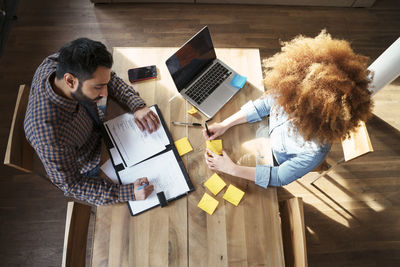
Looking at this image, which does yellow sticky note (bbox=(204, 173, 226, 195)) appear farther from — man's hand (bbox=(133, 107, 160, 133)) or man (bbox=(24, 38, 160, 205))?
man's hand (bbox=(133, 107, 160, 133))

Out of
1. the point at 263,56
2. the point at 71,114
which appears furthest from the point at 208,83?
the point at 263,56

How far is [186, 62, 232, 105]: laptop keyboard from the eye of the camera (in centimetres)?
153

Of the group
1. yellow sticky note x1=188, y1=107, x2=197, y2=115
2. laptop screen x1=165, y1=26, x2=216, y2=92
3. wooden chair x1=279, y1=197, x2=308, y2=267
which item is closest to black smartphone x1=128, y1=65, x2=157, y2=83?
laptop screen x1=165, y1=26, x2=216, y2=92

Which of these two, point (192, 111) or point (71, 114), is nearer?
point (71, 114)

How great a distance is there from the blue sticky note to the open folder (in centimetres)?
48

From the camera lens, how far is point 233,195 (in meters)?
1.32

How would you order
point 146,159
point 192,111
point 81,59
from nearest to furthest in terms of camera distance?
point 81,59, point 146,159, point 192,111

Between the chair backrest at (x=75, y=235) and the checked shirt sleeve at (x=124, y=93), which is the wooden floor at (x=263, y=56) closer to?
the chair backrest at (x=75, y=235)

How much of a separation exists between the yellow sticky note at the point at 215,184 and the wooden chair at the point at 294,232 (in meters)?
0.35

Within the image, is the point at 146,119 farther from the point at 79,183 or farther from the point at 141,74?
the point at 79,183

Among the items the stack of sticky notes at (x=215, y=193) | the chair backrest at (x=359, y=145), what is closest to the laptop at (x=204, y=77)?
the stack of sticky notes at (x=215, y=193)

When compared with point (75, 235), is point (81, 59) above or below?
above

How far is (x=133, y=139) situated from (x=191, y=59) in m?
0.54

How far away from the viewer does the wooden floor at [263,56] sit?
2.04 metres
